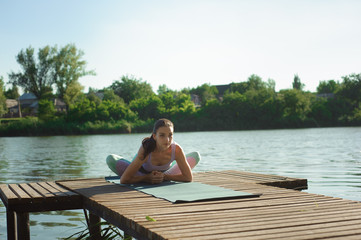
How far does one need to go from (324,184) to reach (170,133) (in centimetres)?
609

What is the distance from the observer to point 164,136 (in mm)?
5473

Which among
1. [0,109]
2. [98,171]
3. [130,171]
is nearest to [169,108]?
[0,109]

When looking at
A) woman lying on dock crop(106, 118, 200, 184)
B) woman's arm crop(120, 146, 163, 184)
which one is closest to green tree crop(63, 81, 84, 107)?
woman lying on dock crop(106, 118, 200, 184)

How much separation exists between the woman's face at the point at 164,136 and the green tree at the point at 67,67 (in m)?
55.2

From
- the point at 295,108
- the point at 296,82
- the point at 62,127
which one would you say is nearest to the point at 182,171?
the point at 62,127

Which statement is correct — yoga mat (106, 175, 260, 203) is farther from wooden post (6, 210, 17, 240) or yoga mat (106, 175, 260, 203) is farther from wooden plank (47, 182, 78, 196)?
wooden post (6, 210, 17, 240)

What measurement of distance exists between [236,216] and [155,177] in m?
2.38

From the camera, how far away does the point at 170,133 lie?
18.0 ft

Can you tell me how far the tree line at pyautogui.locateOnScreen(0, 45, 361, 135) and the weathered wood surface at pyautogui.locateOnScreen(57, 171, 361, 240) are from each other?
1968 inches

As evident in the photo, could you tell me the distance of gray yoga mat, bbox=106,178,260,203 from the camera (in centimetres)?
451

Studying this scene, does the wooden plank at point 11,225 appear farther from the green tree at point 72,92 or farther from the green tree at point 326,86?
the green tree at point 326,86

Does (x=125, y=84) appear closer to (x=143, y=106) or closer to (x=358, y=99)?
(x=143, y=106)

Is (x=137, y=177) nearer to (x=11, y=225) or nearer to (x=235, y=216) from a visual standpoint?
(x=11, y=225)

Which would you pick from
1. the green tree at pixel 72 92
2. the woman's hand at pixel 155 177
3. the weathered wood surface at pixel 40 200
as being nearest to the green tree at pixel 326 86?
the green tree at pixel 72 92
